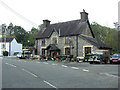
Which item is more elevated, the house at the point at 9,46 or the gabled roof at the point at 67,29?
the gabled roof at the point at 67,29

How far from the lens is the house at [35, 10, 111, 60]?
29.7 m

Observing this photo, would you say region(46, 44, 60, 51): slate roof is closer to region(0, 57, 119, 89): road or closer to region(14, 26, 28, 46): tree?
region(0, 57, 119, 89): road

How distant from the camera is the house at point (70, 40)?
2972 centimetres

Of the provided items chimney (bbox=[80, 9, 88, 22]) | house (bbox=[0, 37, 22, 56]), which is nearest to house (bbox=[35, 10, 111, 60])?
chimney (bbox=[80, 9, 88, 22])

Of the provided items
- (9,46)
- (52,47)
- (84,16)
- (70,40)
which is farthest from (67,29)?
(9,46)

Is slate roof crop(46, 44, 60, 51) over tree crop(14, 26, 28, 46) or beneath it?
beneath

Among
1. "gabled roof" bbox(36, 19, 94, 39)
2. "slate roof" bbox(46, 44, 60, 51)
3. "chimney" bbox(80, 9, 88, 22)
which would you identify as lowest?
"slate roof" bbox(46, 44, 60, 51)

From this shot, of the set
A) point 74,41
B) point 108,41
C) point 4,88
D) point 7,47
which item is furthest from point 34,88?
point 7,47

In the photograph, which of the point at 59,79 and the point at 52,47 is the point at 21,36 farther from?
the point at 59,79

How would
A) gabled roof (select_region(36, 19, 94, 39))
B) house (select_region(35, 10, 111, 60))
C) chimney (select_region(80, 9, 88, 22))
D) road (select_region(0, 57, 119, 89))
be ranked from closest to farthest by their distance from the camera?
road (select_region(0, 57, 119, 89)) < house (select_region(35, 10, 111, 60)) < gabled roof (select_region(36, 19, 94, 39)) < chimney (select_region(80, 9, 88, 22))

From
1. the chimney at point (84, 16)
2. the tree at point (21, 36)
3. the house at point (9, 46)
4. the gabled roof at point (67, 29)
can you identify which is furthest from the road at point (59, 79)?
the tree at point (21, 36)

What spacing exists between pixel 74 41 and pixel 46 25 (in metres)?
12.1

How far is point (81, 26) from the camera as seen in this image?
107 ft

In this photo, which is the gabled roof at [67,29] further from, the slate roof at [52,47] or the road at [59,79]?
the road at [59,79]
